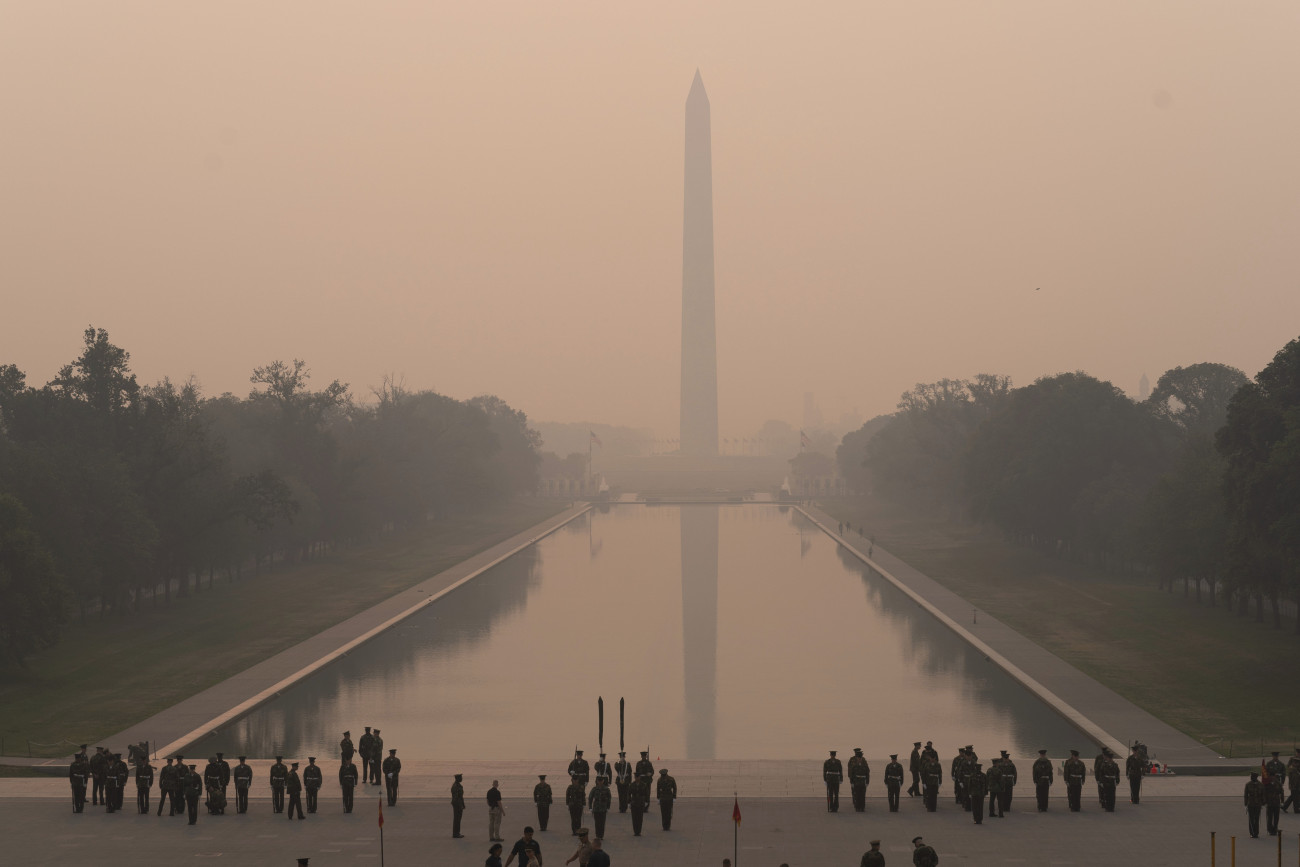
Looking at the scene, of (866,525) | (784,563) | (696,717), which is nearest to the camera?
(696,717)

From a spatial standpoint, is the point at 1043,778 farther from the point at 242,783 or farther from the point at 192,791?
the point at 192,791

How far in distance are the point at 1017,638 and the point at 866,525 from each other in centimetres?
5263

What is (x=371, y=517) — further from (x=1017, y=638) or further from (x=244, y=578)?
(x=1017, y=638)

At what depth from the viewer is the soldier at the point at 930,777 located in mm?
20516

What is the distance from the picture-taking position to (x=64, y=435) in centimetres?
4744

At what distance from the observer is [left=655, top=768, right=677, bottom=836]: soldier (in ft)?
64.4

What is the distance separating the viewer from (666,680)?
33.6m

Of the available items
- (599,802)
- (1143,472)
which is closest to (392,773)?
(599,802)

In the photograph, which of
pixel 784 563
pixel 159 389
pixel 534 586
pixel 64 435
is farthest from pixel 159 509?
pixel 784 563

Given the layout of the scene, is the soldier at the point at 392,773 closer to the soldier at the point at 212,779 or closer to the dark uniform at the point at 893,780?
the soldier at the point at 212,779

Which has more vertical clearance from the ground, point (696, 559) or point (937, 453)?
point (937, 453)

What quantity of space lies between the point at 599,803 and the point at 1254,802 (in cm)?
997

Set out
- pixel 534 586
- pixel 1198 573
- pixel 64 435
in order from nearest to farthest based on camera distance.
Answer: pixel 1198 573
pixel 64 435
pixel 534 586

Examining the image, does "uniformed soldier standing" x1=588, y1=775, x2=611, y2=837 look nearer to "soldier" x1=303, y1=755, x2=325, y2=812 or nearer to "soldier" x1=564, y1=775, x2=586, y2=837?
"soldier" x1=564, y1=775, x2=586, y2=837
